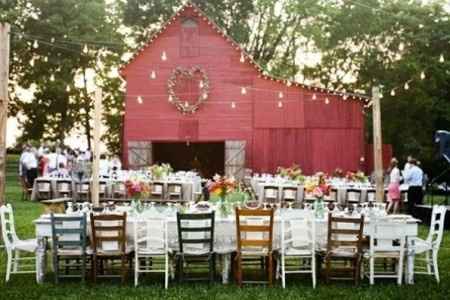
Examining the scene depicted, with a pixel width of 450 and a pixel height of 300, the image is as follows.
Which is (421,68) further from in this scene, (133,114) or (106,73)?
(106,73)

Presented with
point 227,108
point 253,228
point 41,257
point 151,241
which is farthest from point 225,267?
point 227,108

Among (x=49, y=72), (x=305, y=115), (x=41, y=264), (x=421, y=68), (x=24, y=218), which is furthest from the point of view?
(x=49, y=72)

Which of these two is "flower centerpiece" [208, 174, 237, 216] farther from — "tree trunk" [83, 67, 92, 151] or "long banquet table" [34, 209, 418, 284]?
"tree trunk" [83, 67, 92, 151]

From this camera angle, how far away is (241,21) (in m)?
34.3

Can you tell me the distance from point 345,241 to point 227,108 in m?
16.6

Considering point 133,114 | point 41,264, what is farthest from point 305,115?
point 41,264

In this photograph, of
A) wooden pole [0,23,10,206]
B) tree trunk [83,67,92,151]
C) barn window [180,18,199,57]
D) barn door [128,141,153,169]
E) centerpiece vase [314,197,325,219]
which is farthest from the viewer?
tree trunk [83,67,92,151]

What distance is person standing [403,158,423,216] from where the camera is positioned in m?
16.0

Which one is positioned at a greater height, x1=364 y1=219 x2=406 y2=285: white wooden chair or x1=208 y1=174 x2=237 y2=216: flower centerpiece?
x1=208 y1=174 x2=237 y2=216: flower centerpiece

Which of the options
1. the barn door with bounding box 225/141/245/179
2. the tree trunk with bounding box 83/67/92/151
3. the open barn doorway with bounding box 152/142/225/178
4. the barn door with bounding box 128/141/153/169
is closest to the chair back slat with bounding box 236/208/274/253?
the barn door with bounding box 225/141/245/179

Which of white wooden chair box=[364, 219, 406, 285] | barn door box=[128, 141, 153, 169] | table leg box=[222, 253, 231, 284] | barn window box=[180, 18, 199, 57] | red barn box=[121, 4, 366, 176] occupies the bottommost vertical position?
table leg box=[222, 253, 231, 284]

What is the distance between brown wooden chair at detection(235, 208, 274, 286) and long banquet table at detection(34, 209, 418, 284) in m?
0.20

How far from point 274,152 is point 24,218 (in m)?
11.3

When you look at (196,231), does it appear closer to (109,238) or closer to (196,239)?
→ (196,239)
